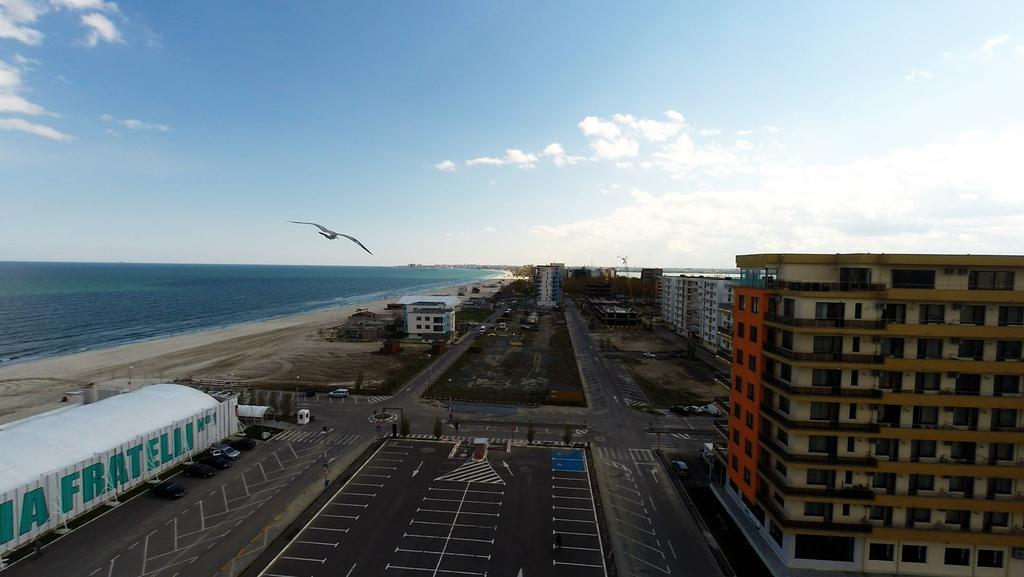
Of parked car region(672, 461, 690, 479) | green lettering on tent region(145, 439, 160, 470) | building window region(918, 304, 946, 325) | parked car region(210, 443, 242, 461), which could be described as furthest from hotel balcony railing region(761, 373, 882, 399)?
green lettering on tent region(145, 439, 160, 470)

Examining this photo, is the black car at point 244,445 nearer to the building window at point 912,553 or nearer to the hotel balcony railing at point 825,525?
the hotel balcony railing at point 825,525

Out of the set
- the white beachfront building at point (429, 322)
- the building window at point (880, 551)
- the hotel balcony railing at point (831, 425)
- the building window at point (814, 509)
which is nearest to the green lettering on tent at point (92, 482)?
the hotel balcony railing at point (831, 425)

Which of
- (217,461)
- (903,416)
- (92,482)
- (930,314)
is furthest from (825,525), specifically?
(92,482)

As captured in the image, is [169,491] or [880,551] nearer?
[880,551]

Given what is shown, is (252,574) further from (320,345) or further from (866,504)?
(320,345)

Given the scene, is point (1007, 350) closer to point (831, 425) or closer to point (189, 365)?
point (831, 425)

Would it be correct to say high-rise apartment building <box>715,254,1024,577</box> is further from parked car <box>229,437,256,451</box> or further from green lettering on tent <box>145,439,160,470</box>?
green lettering on tent <box>145,439,160,470</box>
